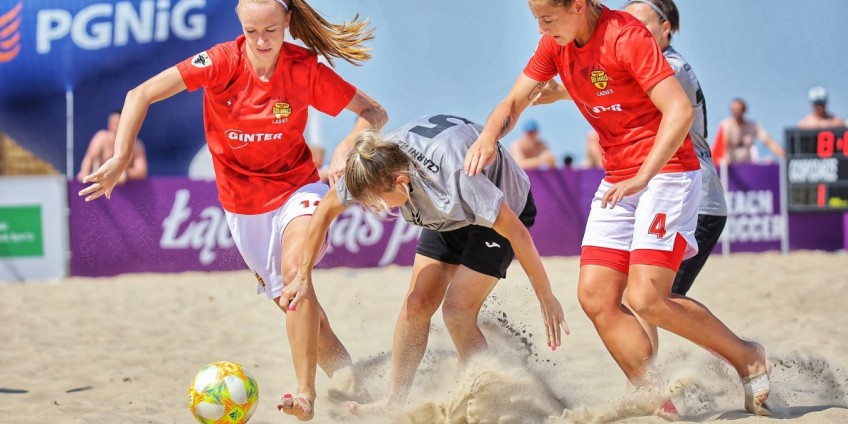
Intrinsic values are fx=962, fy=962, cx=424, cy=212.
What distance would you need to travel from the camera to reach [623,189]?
3564mm

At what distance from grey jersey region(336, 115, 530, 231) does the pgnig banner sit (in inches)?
288

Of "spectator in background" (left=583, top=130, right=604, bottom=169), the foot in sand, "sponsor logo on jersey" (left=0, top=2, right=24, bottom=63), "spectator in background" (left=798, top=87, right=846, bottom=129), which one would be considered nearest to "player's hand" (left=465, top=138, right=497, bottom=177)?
the foot in sand

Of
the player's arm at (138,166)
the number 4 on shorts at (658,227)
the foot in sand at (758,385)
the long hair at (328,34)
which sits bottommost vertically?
the foot in sand at (758,385)

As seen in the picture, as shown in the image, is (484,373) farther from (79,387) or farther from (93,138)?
(93,138)

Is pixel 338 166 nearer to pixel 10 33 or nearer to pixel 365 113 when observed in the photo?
pixel 365 113

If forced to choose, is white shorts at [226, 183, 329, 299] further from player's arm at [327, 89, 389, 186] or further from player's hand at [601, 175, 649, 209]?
player's hand at [601, 175, 649, 209]

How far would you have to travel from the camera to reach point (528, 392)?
13.4 ft

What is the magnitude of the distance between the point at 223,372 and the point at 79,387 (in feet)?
5.33

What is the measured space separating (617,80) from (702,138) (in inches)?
35.5

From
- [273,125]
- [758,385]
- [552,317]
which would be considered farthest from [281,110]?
[758,385]

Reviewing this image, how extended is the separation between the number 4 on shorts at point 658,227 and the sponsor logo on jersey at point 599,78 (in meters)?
0.56

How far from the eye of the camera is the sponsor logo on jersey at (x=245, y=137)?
417 centimetres

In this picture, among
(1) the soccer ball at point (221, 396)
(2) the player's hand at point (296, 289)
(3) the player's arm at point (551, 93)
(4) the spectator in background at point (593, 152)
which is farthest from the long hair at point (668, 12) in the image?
(4) the spectator in background at point (593, 152)

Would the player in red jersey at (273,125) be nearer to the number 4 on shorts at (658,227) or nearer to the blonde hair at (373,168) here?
the blonde hair at (373,168)
